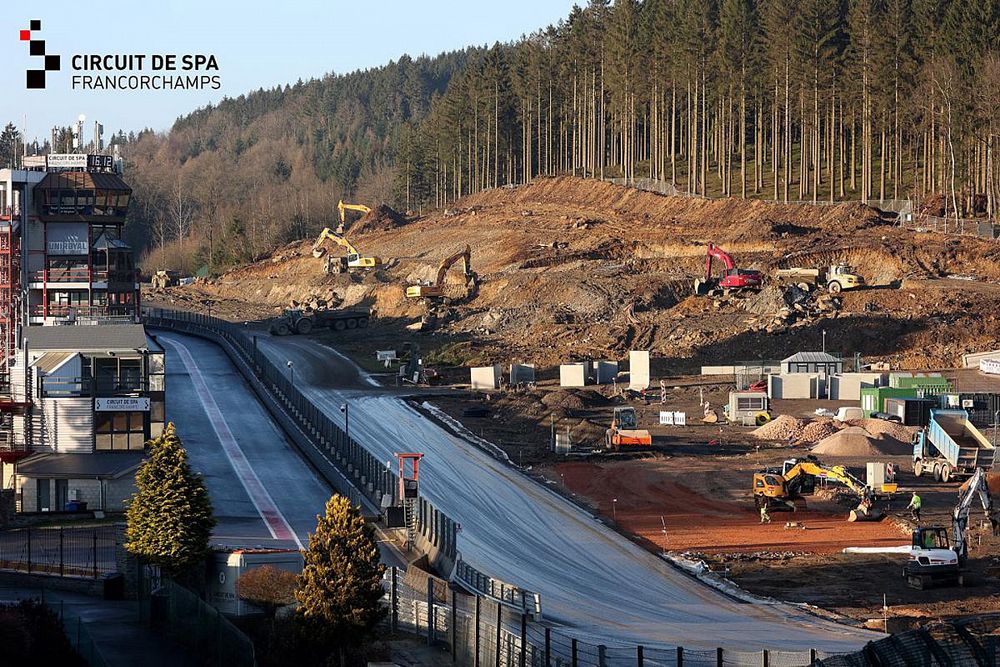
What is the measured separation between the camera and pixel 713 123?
557 ft

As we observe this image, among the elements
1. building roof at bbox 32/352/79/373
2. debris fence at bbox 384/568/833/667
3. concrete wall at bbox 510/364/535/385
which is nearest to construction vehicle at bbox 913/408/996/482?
concrete wall at bbox 510/364/535/385

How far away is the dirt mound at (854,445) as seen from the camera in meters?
73.6

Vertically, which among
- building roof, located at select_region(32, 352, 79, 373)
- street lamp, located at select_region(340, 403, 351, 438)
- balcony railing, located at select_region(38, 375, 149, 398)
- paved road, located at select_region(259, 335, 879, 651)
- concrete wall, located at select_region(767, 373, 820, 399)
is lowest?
paved road, located at select_region(259, 335, 879, 651)

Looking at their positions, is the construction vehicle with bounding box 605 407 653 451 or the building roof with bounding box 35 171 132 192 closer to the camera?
the construction vehicle with bounding box 605 407 653 451

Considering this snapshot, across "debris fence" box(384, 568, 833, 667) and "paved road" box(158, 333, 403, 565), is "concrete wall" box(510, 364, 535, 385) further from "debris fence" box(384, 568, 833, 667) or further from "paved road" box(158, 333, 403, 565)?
"debris fence" box(384, 568, 833, 667)

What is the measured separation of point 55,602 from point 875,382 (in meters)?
57.8

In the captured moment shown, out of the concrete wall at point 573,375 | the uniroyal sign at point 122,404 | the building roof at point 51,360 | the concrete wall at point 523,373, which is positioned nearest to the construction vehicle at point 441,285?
the concrete wall at point 523,373

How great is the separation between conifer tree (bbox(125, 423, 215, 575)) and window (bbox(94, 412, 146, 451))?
20206mm

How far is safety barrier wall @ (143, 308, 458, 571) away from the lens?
158ft

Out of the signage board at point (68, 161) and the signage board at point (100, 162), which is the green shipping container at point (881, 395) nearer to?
the signage board at point (100, 162)

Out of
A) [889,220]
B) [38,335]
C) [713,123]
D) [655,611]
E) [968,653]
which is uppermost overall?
[713,123]

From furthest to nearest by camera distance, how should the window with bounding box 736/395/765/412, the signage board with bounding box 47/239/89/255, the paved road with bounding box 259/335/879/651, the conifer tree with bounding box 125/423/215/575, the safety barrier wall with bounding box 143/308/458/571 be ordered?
1. the signage board with bounding box 47/239/89/255
2. the window with bounding box 736/395/765/412
3. the safety barrier wall with bounding box 143/308/458/571
4. the conifer tree with bounding box 125/423/215/575
5. the paved road with bounding box 259/335/879/651

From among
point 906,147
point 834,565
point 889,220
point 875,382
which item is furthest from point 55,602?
point 906,147

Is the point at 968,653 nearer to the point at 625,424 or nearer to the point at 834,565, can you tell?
the point at 834,565
